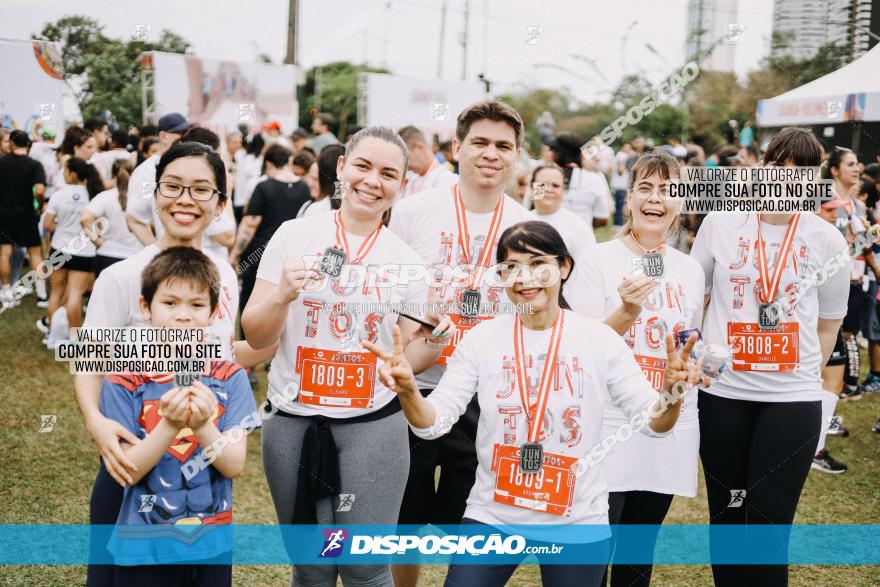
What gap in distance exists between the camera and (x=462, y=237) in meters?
3.21

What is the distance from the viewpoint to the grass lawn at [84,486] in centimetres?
400

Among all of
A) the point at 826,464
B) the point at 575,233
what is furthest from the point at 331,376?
the point at 826,464

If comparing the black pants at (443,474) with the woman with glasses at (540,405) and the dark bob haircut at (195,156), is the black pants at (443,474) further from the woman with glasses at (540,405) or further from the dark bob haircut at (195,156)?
the dark bob haircut at (195,156)

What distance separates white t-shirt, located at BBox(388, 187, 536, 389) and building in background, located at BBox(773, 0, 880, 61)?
8.31 m

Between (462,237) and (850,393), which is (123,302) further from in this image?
(850,393)

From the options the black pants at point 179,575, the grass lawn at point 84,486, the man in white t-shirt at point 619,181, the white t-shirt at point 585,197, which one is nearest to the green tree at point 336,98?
the man in white t-shirt at point 619,181

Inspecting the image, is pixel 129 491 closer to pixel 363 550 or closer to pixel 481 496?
pixel 363 550

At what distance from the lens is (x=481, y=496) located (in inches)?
97.7

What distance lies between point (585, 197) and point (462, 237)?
19.2 feet

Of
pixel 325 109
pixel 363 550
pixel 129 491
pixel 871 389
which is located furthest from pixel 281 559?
pixel 325 109

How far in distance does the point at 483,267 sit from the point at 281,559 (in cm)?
197

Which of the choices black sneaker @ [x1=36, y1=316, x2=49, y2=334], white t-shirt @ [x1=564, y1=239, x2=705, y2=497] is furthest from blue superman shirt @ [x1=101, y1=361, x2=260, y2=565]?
black sneaker @ [x1=36, y1=316, x2=49, y2=334]

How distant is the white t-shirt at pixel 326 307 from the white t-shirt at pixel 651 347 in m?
0.76

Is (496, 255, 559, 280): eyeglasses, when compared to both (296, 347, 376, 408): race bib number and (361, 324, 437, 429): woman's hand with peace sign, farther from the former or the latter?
(296, 347, 376, 408): race bib number
